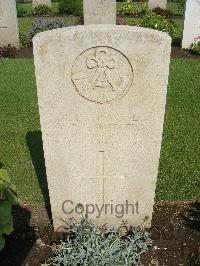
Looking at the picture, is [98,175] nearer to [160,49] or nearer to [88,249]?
[88,249]

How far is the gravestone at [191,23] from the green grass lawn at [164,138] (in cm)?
200

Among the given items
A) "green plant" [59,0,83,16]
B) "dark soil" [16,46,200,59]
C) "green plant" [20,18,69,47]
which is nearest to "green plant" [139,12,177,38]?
"dark soil" [16,46,200,59]

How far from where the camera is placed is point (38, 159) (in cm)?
537

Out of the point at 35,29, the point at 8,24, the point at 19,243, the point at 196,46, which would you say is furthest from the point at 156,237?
the point at 35,29

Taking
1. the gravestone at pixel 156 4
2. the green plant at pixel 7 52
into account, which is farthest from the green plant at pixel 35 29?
the gravestone at pixel 156 4

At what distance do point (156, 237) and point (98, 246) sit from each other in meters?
0.76

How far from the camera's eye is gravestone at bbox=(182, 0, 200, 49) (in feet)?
33.1

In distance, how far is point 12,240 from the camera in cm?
370

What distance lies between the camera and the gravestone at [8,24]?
10.5m

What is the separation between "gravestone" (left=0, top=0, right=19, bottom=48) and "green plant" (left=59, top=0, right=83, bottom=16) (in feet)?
26.3

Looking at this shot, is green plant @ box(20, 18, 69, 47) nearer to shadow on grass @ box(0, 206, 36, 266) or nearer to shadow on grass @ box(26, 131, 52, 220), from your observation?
shadow on grass @ box(26, 131, 52, 220)

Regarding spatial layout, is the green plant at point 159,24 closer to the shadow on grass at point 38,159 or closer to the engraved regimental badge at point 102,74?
the shadow on grass at point 38,159

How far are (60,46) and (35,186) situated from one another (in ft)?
7.73

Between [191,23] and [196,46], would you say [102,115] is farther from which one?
[191,23]
